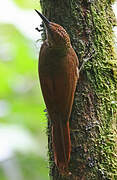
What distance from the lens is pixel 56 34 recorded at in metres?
2.53

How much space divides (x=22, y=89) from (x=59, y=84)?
1.23 meters

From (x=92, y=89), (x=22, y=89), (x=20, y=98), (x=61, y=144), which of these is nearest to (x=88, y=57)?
(x=92, y=89)

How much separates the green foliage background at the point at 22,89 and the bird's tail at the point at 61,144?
1.53 feet

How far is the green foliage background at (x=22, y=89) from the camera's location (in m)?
2.97

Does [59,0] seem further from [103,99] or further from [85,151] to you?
[85,151]

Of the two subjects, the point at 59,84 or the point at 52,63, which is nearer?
the point at 59,84

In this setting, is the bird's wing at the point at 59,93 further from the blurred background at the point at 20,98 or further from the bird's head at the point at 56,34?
the blurred background at the point at 20,98

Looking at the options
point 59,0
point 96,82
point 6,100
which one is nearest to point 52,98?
point 96,82

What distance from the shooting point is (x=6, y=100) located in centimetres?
323

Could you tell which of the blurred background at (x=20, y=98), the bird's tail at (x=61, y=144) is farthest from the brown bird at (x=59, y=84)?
the blurred background at (x=20, y=98)

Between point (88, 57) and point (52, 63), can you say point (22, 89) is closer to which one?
point (52, 63)

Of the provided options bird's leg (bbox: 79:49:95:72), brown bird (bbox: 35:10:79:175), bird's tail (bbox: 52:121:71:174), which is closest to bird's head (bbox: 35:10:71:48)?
brown bird (bbox: 35:10:79:175)

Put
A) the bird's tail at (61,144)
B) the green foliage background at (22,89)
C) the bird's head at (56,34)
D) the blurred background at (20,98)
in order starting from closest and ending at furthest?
the bird's tail at (61,144)
the bird's head at (56,34)
the blurred background at (20,98)
the green foliage background at (22,89)

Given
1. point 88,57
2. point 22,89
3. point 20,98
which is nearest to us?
point 88,57
